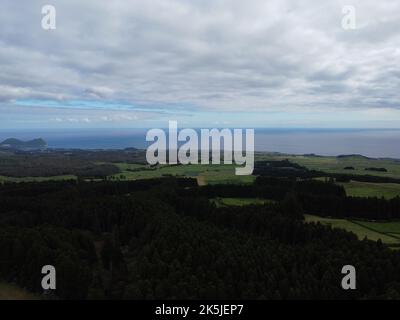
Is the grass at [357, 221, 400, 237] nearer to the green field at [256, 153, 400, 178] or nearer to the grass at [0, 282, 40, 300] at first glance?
the grass at [0, 282, 40, 300]

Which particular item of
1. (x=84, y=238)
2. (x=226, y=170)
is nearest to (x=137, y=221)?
(x=84, y=238)

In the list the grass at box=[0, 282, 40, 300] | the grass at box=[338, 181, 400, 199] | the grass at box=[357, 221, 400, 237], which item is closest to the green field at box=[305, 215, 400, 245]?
the grass at box=[357, 221, 400, 237]

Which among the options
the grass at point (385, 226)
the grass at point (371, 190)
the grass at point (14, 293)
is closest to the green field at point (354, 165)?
the grass at point (371, 190)

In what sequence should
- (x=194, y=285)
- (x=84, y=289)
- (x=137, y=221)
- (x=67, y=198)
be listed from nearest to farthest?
(x=194, y=285) < (x=84, y=289) < (x=137, y=221) < (x=67, y=198)

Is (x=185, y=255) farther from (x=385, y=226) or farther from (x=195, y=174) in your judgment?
(x=195, y=174)

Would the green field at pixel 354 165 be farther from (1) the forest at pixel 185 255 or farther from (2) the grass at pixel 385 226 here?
(1) the forest at pixel 185 255
